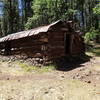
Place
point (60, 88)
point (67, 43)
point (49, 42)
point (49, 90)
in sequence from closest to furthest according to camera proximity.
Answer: point (49, 90), point (60, 88), point (49, 42), point (67, 43)

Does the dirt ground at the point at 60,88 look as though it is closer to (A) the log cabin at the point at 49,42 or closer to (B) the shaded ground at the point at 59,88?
(B) the shaded ground at the point at 59,88

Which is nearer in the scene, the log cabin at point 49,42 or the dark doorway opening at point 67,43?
the log cabin at point 49,42

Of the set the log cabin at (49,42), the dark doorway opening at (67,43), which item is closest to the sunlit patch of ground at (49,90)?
the log cabin at (49,42)

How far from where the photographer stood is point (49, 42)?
13.4 meters

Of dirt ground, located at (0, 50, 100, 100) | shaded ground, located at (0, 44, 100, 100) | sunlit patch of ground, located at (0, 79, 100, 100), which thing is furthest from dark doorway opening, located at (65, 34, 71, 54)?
sunlit patch of ground, located at (0, 79, 100, 100)

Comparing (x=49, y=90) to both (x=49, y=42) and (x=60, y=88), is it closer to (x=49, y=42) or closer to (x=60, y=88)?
(x=60, y=88)

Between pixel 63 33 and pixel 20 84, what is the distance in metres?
7.83

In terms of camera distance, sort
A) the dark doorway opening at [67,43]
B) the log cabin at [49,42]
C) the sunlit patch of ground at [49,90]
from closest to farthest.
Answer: the sunlit patch of ground at [49,90], the log cabin at [49,42], the dark doorway opening at [67,43]

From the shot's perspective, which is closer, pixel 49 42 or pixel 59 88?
pixel 59 88

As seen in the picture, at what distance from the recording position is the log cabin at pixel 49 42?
13406mm

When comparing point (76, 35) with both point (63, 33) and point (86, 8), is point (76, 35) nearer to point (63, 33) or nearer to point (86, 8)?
point (63, 33)

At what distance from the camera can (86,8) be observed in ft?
129

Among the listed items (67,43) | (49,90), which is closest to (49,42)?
(67,43)

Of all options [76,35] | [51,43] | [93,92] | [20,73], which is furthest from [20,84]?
[76,35]
